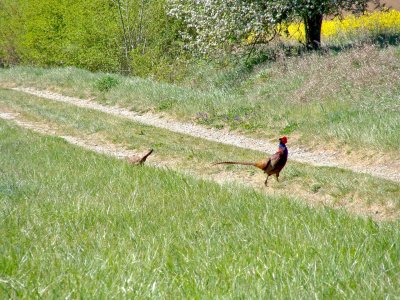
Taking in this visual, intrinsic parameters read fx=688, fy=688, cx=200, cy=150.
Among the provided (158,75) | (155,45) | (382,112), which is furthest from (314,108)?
(155,45)

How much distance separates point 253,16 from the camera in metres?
17.6

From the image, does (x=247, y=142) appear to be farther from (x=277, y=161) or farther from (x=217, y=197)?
(x=217, y=197)

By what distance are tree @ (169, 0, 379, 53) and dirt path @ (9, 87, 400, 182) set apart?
11.8ft

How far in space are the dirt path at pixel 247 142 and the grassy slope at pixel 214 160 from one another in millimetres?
490

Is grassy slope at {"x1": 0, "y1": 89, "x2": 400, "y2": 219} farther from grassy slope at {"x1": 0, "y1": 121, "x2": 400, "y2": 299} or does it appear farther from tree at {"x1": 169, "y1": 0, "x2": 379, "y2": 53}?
tree at {"x1": 169, "y1": 0, "x2": 379, "y2": 53}

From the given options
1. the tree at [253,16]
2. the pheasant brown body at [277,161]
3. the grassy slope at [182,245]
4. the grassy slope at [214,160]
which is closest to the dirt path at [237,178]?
the grassy slope at [214,160]

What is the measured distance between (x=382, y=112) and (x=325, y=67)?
11.9 feet

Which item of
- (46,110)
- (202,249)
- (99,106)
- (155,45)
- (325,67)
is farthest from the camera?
(155,45)

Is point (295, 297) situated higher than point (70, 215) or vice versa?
point (295, 297)

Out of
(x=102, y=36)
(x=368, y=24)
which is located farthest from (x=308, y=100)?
(x=102, y=36)

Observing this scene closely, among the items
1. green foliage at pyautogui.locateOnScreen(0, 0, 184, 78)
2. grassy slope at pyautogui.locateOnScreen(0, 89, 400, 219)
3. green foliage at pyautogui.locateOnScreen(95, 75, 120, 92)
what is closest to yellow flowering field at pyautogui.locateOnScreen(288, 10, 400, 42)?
green foliage at pyautogui.locateOnScreen(0, 0, 184, 78)

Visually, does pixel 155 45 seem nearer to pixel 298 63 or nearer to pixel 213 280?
pixel 298 63

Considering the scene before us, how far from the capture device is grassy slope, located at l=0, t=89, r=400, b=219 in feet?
24.7

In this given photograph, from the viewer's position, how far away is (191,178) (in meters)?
7.56
